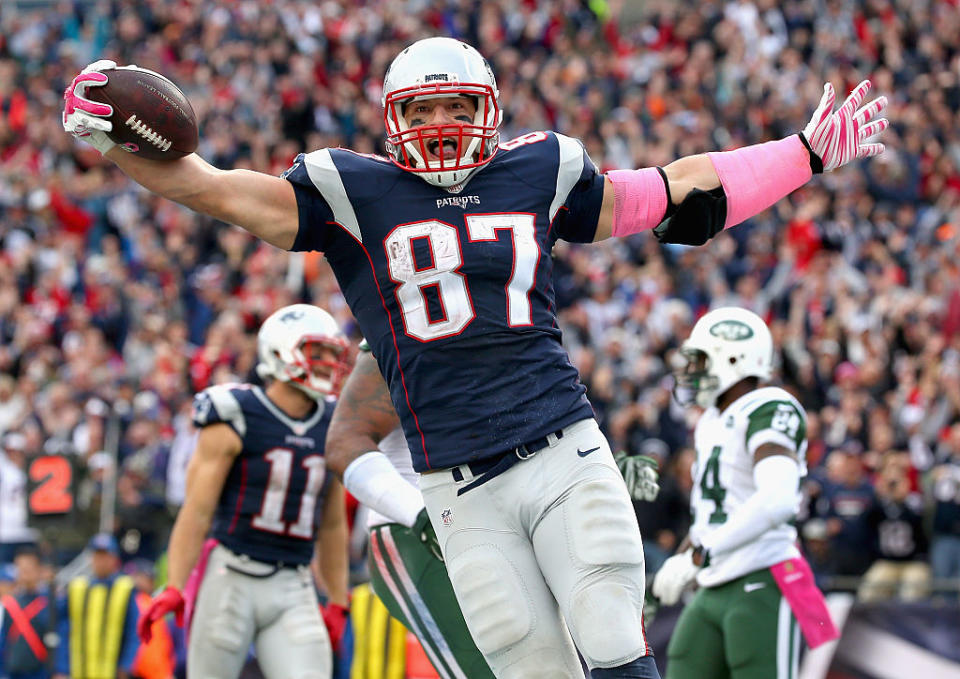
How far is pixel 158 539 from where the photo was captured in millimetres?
10297

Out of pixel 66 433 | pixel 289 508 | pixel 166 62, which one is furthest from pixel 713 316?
pixel 166 62

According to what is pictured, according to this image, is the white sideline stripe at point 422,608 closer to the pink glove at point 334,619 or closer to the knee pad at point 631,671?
the knee pad at point 631,671

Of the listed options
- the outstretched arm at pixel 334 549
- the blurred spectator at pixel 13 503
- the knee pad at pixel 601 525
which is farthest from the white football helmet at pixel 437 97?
the blurred spectator at pixel 13 503

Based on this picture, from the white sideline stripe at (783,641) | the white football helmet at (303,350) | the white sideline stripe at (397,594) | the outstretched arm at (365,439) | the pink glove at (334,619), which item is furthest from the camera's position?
the pink glove at (334,619)

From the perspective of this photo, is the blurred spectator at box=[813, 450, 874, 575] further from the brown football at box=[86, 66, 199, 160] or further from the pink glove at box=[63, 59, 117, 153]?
the pink glove at box=[63, 59, 117, 153]

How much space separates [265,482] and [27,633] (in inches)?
130

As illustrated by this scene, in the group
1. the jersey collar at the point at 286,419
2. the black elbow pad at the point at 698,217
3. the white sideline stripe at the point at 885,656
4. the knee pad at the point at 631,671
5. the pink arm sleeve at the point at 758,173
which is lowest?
the white sideline stripe at the point at 885,656

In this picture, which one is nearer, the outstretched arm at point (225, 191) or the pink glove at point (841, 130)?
the outstretched arm at point (225, 191)

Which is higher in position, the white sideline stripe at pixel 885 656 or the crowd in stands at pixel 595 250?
the crowd in stands at pixel 595 250

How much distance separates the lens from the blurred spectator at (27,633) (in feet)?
27.2

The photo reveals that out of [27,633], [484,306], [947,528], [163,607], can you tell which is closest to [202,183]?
[484,306]

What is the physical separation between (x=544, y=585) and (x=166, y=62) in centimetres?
1424

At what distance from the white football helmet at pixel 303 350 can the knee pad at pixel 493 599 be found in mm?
2520

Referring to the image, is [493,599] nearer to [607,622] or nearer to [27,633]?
[607,622]
